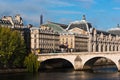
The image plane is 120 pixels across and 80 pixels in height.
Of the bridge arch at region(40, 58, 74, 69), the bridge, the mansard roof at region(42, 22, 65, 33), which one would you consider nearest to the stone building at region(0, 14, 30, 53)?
the bridge arch at region(40, 58, 74, 69)

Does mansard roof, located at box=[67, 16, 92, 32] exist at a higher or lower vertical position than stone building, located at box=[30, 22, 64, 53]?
higher

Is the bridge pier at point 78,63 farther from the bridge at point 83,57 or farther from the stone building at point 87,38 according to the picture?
the stone building at point 87,38

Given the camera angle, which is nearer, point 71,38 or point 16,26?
point 16,26

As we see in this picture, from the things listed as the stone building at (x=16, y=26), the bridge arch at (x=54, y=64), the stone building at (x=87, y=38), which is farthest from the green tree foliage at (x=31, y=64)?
the stone building at (x=87, y=38)

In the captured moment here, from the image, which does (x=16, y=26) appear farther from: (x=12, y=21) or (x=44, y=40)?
(x=44, y=40)

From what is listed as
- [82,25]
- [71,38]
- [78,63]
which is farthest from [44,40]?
[82,25]

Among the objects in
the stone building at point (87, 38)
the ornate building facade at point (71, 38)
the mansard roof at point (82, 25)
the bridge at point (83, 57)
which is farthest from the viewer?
the mansard roof at point (82, 25)

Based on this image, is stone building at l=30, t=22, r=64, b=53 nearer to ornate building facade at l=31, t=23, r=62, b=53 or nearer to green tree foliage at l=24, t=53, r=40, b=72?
ornate building facade at l=31, t=23, r=62, b=53

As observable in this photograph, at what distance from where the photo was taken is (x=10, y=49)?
258 ft

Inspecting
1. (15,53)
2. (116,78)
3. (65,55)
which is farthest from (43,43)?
(116,78)

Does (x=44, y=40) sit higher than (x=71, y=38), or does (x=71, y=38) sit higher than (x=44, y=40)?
(x=71, y=38)

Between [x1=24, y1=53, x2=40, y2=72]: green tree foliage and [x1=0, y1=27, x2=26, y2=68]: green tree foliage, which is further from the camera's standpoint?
[x1=24, y1=53, x2=40, y2=72]: green tree foliage

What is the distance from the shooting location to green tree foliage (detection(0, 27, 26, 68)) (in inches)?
3078

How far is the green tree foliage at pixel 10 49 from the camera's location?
7819 centimetres
